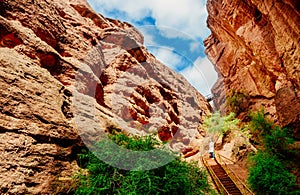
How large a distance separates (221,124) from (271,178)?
11.8 metres

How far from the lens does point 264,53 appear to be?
14.6 m

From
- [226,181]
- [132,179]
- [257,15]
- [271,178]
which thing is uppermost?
[257,15]

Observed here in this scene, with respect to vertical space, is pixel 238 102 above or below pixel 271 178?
above

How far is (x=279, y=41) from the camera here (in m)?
11.4

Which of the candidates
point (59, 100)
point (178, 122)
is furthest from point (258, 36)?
point (59, 100)

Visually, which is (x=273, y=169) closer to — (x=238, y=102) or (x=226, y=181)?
(x=226, y=181)

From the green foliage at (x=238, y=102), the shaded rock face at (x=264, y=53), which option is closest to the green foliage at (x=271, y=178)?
the shaded rock face at (x=264, y=53)

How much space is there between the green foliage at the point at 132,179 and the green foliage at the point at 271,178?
4.22m

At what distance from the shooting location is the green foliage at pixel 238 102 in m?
20.5

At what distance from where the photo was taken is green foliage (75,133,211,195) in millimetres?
5090

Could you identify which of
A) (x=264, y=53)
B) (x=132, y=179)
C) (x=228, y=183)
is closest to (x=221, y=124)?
(x=264, y=53)

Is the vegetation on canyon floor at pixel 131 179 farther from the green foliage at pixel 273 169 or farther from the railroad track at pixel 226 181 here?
the railroad track at pixel 226 181

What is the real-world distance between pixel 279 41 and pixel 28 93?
519 inches

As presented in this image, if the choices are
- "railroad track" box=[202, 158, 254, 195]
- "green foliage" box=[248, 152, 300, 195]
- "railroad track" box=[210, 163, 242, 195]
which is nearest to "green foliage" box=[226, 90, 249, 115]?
"railroad track" box=[210, 163, 242, 195]
